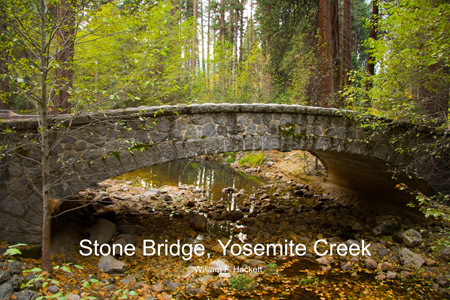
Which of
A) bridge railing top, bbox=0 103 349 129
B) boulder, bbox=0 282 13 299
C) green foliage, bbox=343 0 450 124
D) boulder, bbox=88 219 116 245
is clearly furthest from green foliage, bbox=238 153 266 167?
boulder, bbox=0 282 13 299

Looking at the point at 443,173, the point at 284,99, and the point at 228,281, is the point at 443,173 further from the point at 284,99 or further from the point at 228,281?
the point at 284,99

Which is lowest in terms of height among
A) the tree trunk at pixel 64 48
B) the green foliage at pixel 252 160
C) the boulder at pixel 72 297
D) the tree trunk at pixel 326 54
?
the boulder at pixel 72 297

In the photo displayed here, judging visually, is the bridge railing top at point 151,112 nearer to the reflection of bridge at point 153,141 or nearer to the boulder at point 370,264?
the reflection of bridge at point 153,141

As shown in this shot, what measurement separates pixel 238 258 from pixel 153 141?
97.8 inches

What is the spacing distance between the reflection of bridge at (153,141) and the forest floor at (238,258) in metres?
0.79

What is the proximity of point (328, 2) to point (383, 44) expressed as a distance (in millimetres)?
3783

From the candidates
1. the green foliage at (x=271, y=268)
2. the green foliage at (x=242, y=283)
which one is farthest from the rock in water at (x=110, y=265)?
the green foliage at (x=271, y=268)

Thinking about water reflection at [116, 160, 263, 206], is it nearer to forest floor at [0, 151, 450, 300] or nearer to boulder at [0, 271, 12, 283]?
forest floor at [0, 151, 450, 300]

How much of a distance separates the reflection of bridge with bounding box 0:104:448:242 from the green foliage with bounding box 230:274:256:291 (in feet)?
6.87

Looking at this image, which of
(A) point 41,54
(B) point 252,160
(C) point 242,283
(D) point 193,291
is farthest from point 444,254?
(B) point 252,160

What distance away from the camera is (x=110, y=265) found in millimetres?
4141

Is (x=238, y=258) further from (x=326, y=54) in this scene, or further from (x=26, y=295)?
(x=326, y=54)

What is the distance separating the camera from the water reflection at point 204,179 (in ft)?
30.4

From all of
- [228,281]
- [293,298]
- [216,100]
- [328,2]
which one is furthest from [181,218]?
[216,100]
